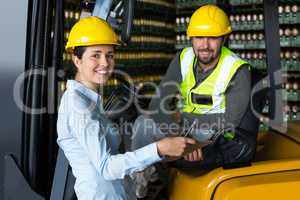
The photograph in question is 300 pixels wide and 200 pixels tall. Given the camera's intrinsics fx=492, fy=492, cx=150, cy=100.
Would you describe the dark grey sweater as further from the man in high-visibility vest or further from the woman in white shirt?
the woman in white shirt

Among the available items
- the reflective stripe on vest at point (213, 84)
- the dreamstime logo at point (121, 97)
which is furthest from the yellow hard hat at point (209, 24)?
the dreamstime logo at point (121, 97)

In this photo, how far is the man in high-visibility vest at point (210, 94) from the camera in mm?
2537

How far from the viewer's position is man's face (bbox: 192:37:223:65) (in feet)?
9.55

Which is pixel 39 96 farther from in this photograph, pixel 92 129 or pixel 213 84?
pixel 213 84

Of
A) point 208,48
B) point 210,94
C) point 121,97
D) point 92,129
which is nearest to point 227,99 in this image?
point 210,94

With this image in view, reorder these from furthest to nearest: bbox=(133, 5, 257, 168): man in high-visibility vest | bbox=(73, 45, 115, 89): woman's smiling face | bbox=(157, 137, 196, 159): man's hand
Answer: bbox=(133, 5, 257, 168): man in high-visibility vest → bbox=(73, 45, 115, 89): woman's smiling face → bbox=(157, 137, 196, 159): man's hand

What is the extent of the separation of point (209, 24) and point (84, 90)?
1.03m

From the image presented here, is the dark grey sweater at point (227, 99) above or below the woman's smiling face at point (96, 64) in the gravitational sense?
below

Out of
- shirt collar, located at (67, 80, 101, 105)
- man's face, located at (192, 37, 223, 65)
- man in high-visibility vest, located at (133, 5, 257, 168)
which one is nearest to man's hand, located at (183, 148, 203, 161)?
man in high-visibility vest, located at (133, 5, 257, 168)

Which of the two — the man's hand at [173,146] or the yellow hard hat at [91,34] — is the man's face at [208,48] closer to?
the yellow hard hat at [91,34]

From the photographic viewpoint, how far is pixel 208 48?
292 cm

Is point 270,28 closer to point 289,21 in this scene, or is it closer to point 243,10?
point 289,21

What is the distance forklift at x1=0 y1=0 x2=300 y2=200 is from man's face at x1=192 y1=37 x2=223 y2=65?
11.8 inches

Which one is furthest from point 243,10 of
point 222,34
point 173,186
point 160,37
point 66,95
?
point 66,95
